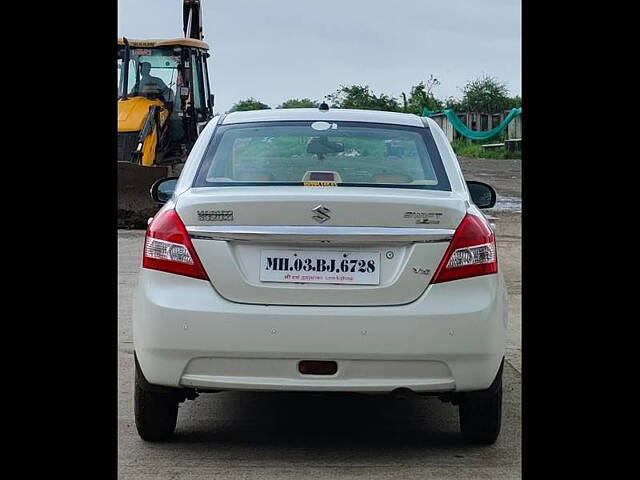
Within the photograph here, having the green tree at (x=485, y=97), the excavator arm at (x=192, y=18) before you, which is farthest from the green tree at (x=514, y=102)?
the excavator arm at (x=192, y=18)

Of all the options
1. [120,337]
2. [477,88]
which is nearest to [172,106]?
[120,337]

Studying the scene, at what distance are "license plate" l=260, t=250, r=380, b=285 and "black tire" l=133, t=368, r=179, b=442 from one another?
2.64ft

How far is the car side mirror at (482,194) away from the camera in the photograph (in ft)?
21.9

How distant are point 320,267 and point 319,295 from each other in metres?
0.12

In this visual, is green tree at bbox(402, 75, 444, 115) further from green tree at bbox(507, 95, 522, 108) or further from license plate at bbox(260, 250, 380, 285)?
license plate at bbox(260, 250, 380, 285)

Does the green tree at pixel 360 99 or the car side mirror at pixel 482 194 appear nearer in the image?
the car side mirror at pixel 482 194

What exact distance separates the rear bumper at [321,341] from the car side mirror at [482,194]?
1583mm

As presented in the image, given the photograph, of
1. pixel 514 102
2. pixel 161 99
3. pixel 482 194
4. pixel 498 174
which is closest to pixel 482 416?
pixel 482 194

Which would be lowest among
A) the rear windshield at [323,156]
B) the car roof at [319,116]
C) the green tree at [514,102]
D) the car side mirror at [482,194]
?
the car side mirror at [482,194]

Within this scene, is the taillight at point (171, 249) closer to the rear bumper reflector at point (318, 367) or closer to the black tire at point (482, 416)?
the rear bumper reflector at point (318, 367)

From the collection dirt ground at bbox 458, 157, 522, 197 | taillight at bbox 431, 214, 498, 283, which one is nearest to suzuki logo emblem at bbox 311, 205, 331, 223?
taillight at bbox 431, 214, 498, 283

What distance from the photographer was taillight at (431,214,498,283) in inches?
200

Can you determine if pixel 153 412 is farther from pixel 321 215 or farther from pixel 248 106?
pixel 248 106

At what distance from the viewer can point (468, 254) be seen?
5.14 meters
